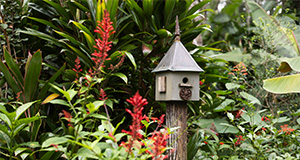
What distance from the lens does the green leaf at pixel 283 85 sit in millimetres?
2840

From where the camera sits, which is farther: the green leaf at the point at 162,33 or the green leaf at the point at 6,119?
the green leaf at the point at 162,33

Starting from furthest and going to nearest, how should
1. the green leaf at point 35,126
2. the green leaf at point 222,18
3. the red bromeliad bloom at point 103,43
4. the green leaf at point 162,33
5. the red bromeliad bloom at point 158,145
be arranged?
the green leaf at point 222,18, the green leaf at point 162,33, the green leaf at point 35,126, the red bromeliad bloom at point 103,43, the red bromeliad bloom at point 158,145

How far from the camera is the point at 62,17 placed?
97.1 inches

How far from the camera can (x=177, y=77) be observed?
6.13 feet

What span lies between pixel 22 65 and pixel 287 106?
3341 mm

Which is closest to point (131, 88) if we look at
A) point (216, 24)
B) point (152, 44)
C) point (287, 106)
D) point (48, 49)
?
point (152, 44)

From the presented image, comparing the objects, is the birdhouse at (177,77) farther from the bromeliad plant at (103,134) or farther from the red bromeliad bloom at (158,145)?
the red bromeliad bloom at (158,145)

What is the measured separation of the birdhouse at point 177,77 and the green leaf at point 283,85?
141 cm

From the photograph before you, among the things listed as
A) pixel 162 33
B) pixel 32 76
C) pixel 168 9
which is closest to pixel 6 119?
pixel 32 76

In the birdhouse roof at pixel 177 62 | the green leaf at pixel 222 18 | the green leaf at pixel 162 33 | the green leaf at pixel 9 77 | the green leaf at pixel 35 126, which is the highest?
the green leaf at pixel 222 18

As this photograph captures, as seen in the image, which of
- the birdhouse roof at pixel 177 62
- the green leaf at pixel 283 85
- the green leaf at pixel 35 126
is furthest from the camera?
the green leaf at pixel 283 85

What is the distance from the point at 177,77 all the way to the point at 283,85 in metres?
1.70

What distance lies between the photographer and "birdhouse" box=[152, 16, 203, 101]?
72.7 inches

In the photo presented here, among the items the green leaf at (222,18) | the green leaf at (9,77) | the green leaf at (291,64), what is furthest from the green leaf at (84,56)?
the green leaf at (222,18)
